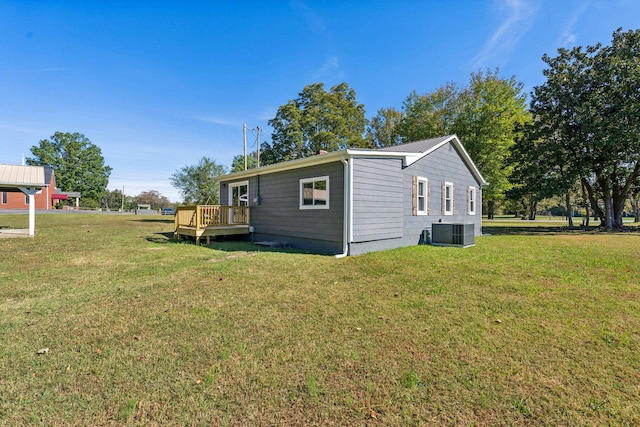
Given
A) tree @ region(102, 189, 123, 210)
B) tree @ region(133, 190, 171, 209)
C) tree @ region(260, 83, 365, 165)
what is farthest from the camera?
tree @ region(133, 190, 171, 209)

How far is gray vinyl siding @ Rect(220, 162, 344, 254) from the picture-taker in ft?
27.9

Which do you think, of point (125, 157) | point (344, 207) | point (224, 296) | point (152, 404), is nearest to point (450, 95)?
point (344, 207)

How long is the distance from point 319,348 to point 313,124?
86.0ft

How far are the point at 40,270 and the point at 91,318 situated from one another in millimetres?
3889

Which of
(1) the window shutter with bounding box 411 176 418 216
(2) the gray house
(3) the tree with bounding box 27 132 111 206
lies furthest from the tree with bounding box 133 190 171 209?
(1) the window shutter with bounding box 411 176 418 216

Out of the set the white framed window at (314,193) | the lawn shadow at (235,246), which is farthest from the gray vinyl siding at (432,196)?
the lawn shadow at (235,246)

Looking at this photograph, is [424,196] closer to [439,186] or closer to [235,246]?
[439,186]

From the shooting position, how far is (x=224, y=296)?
15.0ft

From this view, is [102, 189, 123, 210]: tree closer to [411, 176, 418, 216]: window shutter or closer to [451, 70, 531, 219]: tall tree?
[451, 70, 531, 219]: tall tree

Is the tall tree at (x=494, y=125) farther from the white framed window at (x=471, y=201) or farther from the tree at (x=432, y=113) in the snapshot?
the white framed window at (x=471, y=201)

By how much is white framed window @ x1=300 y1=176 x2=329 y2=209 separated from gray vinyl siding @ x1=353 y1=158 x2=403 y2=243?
107 cm

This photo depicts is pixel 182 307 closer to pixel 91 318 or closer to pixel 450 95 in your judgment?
pixel 91 318

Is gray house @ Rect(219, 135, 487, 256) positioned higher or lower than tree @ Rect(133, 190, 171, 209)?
lower

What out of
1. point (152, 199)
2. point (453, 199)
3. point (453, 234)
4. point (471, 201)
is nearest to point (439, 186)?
point (453, 199)
